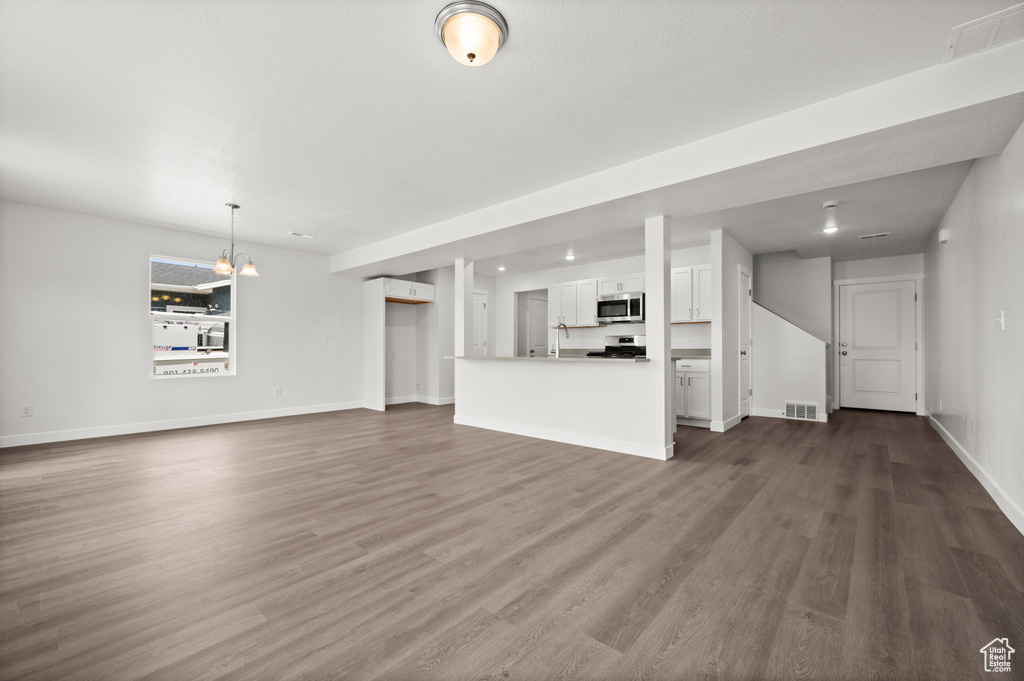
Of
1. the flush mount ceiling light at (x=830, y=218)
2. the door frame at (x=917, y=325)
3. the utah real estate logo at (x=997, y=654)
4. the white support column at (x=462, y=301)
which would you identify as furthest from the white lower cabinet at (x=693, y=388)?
the utah real estate logo at (x=997, y=654)

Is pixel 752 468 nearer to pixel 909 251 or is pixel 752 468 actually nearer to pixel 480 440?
pixel 480 440

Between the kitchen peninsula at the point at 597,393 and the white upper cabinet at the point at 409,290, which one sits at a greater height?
the white upper cabinet at the point at 409,290

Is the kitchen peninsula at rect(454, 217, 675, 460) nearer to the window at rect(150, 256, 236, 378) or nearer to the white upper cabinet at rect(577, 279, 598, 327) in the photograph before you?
the white upper cabinet at rect(577, 279, 598, 327)

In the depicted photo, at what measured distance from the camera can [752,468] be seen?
3.82m

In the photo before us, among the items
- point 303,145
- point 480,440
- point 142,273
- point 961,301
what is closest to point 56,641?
point 303,145

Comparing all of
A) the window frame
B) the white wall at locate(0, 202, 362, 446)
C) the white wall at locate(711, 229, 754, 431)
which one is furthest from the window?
the white wall at locate(711, 229, 754, 431)

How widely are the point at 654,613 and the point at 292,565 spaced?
1.75m

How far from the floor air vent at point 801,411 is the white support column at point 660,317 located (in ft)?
11.0

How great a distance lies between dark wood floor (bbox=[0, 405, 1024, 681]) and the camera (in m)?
1.50

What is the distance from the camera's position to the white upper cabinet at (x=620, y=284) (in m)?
6.93

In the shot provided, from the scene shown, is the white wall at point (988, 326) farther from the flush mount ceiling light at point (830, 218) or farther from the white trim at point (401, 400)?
the white trim at point (401, 400)

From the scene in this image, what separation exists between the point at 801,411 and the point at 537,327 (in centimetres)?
528

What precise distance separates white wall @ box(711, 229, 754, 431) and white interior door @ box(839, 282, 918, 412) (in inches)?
121

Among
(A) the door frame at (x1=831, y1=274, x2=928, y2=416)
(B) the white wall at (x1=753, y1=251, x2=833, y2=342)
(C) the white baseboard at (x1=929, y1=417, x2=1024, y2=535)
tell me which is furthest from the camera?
(B) the white wall at (x1=753, y1=251, x2=833, y2=342)
